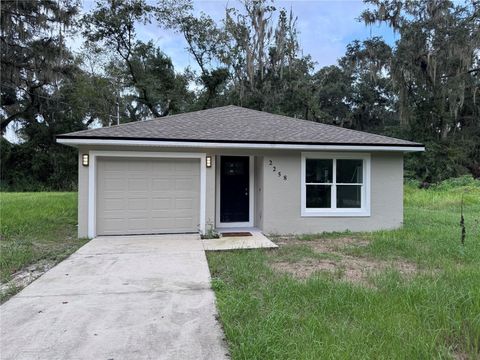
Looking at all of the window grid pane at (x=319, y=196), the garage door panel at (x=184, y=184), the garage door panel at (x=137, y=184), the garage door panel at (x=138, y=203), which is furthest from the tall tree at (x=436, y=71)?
the garage door panel at (x=138, y=203)

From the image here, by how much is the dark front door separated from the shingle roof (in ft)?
3.22

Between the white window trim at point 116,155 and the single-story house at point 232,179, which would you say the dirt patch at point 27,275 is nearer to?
the white window trim at point 116,155

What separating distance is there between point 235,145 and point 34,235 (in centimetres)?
511

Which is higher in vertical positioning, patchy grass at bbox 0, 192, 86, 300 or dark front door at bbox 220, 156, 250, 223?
dark front door at bbox 220, 156, 250, 223

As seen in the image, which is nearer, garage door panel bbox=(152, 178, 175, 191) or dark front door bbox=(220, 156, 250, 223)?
garage door panel bbox=(152, 178, 175, 191)

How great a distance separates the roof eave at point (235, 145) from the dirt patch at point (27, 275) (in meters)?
2.84

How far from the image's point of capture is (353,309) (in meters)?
3.67

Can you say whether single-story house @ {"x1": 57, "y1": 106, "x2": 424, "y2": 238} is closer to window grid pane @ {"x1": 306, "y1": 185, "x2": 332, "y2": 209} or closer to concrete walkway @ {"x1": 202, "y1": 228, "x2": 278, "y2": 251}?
window grid pane @ {"x1": 306, "y1": 185, "x2": 332, "y2": 209}

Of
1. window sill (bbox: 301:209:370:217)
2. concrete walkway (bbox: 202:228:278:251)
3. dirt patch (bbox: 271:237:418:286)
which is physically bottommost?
dirt patch (bbox: 271:237:418:286)

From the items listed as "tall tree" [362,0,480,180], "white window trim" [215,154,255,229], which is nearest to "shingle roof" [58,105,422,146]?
"white window trim" [215,154,255,229]

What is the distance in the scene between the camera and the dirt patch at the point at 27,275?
15.4 feet

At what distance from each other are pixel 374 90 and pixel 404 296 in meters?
30.5

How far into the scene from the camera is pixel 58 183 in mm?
25109

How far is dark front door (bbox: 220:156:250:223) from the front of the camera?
31.6ft
